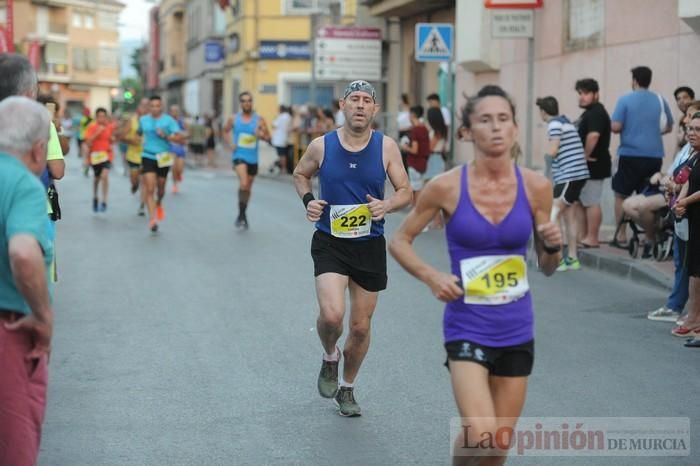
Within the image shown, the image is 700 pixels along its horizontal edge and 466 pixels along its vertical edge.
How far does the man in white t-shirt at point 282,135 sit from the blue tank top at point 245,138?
54.2 ft

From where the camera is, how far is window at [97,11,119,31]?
112688 millimetres

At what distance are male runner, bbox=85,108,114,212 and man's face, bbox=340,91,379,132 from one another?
48.3ft

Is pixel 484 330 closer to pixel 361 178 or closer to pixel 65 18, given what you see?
pixel 361 178

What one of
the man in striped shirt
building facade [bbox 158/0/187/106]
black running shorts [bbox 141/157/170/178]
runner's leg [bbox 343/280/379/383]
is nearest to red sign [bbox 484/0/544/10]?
the man in striped shirt

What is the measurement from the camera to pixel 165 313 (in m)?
11.0

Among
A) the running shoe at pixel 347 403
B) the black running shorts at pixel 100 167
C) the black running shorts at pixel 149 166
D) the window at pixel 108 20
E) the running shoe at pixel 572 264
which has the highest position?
the window at pixel 108 20

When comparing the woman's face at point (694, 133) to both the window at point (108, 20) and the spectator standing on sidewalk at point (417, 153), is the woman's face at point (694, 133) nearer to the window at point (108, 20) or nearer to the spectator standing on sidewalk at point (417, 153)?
the spectator standing on sidewalk at point (417, 153)

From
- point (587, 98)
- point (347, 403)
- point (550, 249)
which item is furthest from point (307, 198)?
point (587, 98)

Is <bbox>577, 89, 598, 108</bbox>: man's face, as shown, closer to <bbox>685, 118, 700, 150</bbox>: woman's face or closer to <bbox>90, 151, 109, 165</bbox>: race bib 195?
<bbox>685, 118, 700, 150</bbox>: woman's face

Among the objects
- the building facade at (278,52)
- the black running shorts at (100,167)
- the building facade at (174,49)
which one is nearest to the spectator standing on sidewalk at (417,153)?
the black running shorts at (100,167)

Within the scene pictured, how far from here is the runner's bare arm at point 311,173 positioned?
7.21 metres

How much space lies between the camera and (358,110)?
727cm

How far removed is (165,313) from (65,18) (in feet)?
326

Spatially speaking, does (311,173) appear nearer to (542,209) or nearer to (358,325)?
(358,325)
